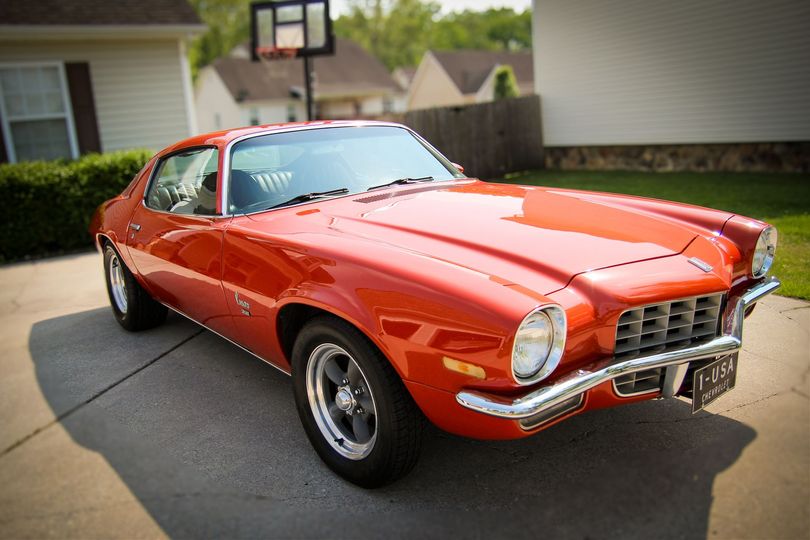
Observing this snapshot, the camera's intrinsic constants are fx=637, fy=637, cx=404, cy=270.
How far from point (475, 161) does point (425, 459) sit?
38.4 feet

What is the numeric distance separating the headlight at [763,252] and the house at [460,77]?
1532 inches

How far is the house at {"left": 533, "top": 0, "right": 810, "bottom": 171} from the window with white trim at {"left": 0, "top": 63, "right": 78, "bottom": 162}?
9.87 m

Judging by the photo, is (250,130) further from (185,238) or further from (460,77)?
(460,77)

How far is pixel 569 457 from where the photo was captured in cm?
280

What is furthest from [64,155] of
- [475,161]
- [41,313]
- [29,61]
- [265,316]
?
[265,316]

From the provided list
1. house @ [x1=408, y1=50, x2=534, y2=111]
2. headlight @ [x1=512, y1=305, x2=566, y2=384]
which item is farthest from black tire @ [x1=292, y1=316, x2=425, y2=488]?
house @ [x1=408, y1=50, x2=534, y2=111]

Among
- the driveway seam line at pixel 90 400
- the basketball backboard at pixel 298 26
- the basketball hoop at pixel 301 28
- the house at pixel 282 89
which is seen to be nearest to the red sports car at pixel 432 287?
the driveway seam line at pixel 90 400

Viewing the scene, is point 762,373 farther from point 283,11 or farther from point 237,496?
→ point 283,11

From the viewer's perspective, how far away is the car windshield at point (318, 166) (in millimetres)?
3571

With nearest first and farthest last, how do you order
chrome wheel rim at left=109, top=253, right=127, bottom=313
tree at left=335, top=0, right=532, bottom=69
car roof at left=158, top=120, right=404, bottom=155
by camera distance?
1. car roof at left=158, top=120, right=404, bottom=155
2. chrome wheel rim at left=109, top=253, right=127, bottom=313
3. tree at left=335, top=0, right=532, bottom=69

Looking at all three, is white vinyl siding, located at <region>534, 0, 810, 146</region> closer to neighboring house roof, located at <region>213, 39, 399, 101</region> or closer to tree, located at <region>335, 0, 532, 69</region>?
neighboring house roof, located at <region>213, 39, 399, 101</region>

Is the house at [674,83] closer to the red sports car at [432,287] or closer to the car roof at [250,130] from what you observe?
the red sports car at [432,287]

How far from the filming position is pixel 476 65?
144ft

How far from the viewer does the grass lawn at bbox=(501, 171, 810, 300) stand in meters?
5.50
